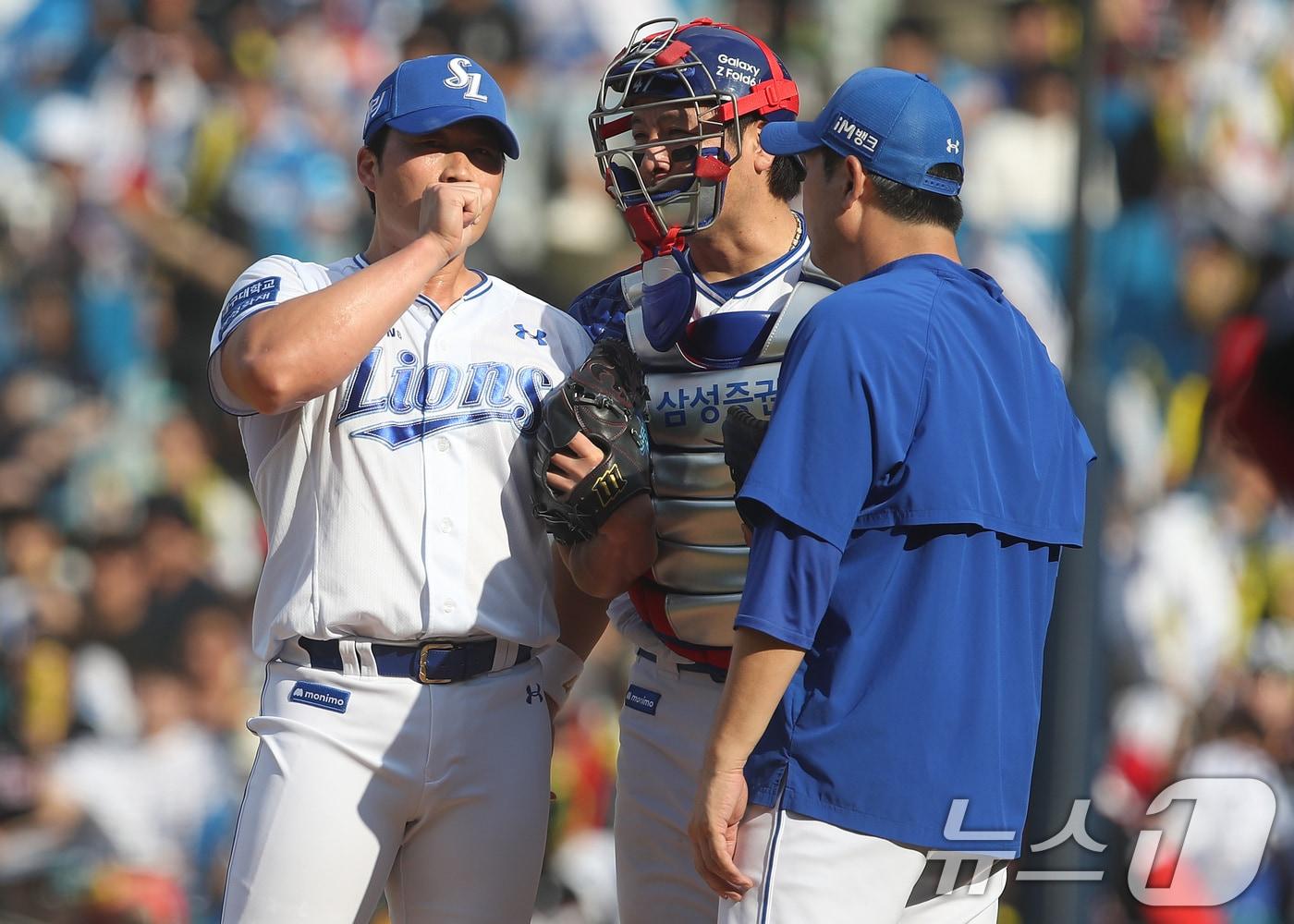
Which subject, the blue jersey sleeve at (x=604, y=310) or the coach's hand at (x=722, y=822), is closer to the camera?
the coach's hand at (x=722, y=822)

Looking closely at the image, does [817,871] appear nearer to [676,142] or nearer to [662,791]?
[662,791]

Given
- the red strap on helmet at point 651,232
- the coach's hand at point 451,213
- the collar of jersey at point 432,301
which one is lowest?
the collar of jersey at point 432,301

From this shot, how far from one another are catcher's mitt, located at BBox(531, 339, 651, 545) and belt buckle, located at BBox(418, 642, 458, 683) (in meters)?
0.30

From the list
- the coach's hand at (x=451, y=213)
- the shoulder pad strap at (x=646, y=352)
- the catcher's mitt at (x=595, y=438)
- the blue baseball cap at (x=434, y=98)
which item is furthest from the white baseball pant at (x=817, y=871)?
the blue baseball cap at (x=434, y=98)

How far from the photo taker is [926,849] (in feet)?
7.55

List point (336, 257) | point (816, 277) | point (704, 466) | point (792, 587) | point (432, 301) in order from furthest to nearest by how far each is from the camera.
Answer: point (336, 257), point (816, 277), point (704, 466), point (432, 301), point (792, 587)

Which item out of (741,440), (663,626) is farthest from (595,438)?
(663,626)

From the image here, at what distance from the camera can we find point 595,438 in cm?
276

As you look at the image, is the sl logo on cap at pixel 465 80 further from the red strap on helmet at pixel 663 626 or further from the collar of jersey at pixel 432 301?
the red strap on helmet at pixel 663 626

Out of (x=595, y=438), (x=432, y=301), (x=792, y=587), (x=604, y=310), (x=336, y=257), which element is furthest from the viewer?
(x=336, y=257)

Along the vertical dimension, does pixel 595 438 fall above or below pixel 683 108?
below

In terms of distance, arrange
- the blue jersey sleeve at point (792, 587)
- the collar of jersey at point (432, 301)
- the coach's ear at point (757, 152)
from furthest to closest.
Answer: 1. the coach's ear at point (757, 152)
2. the collar of jersey at point (432, 301)
3. the blue jersey sleeve at point (792, 587)

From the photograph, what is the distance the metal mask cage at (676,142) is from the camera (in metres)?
3.00

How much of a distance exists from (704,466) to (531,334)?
1.45ft
